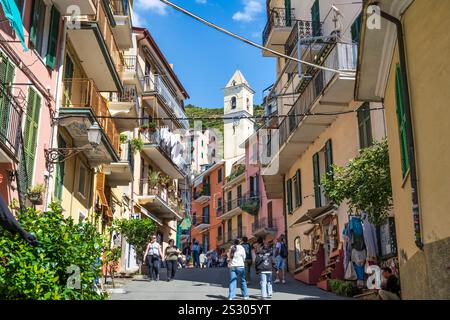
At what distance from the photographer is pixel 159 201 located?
34.4m

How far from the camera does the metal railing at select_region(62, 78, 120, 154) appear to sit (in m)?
18.2

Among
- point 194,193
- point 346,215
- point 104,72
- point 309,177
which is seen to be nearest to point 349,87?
point 346,215

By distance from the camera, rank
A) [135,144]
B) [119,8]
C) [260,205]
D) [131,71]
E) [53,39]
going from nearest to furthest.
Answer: [53,39] → [119,8] → [135,144] → [131,71] → [260,205]

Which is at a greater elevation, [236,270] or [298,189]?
[298,189]

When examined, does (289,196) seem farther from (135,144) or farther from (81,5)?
(81,5)

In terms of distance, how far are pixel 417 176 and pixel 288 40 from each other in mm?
20436

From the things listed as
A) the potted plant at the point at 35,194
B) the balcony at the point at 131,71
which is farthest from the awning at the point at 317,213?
the balcony at the point at 131,71

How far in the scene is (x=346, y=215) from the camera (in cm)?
1991

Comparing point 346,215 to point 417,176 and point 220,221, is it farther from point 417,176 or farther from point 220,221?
point 220,221

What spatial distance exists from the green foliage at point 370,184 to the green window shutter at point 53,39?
334 inches

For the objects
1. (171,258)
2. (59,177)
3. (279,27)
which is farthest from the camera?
(279,27)

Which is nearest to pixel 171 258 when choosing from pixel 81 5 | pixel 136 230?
pixel 136 230

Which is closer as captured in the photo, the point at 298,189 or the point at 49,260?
the point at 49,260

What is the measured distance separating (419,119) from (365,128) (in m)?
10.6
